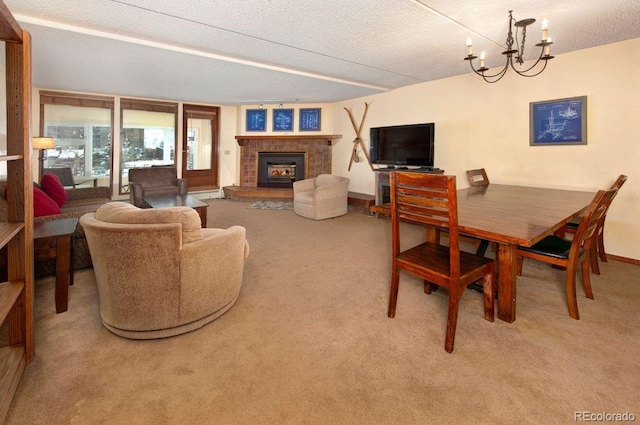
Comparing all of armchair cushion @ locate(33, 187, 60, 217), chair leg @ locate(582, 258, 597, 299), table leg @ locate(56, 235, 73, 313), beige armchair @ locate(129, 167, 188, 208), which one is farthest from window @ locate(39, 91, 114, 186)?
chair leg @ locate(582, 258, 597, 299)

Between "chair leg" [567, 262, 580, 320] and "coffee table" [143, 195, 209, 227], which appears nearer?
"chair leg" [567, 262, 580, 320]

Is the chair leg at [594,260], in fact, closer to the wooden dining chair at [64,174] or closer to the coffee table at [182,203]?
the coffee table at [182,203]

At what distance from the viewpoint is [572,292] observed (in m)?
2.20

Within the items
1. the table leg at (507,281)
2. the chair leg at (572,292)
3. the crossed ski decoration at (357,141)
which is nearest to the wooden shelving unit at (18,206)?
the table leg at (507,281)

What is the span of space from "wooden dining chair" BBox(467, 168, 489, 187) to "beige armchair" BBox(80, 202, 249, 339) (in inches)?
119

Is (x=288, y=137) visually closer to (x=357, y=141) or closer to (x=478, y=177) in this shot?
(x=357, y=141)

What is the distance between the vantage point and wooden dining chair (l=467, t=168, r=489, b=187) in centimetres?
384

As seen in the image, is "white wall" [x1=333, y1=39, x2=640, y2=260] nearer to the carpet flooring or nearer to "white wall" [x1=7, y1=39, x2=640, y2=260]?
"white wall" [x1=7, y1=39, x2=640, y2=260]

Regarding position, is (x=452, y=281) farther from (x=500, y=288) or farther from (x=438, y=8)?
(x=438, y=8)

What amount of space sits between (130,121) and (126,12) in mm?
4376

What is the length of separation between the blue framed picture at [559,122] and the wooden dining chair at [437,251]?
2.64 m

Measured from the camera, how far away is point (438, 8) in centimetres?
264

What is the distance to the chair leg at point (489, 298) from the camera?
2.13 meters

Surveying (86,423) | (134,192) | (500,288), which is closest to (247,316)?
(86,423)
